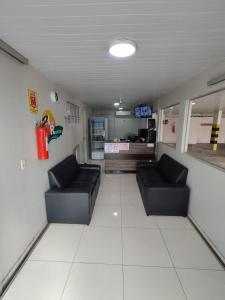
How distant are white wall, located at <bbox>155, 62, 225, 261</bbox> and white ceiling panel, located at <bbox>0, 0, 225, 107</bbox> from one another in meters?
0.32

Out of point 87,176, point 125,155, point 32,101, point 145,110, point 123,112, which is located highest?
point 123,112

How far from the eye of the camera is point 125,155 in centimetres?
476

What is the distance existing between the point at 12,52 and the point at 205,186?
2821 mm

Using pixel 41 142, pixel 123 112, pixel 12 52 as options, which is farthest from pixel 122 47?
pixel 123 112

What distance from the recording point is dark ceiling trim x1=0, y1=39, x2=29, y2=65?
4.44 feet

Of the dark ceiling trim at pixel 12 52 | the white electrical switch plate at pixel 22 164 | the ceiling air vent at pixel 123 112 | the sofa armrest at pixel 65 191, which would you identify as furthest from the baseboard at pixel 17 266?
the ceiling air vent at pixel 123 112

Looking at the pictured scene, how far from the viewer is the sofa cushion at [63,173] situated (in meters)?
2.47

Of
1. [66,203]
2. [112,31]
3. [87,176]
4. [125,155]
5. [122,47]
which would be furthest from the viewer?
[125,155]

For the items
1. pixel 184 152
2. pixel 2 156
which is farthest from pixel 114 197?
pixel 2 156

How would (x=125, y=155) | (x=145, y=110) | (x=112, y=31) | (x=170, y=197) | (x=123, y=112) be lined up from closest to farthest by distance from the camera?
(x=112, y=31)
(x=170, y=197)
(x=125, y=155)
(x=145, y=110)
(x=123, y=112)

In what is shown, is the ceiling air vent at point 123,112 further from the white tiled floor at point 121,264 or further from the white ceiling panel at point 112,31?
the white tiled floor at point 121,264

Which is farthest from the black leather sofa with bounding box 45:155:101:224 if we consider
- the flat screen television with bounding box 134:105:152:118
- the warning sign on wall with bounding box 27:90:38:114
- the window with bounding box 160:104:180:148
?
the flat screen television with bounding box 134:105:152:118

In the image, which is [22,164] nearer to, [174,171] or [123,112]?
[174,171]

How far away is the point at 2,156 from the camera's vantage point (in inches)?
57.1
